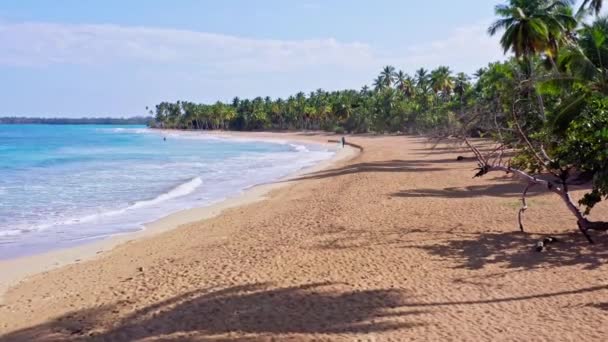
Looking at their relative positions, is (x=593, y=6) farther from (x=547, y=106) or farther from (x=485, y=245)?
(x=485, y=245)

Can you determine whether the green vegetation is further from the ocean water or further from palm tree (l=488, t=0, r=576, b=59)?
the ocean water

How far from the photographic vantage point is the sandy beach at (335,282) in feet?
22.5

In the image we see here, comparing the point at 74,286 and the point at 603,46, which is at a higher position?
the point at 603,46

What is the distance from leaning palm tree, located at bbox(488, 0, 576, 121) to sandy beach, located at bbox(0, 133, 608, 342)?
11664 mm

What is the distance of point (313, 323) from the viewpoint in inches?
275

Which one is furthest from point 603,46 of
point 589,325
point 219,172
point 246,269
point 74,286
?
point 219,172

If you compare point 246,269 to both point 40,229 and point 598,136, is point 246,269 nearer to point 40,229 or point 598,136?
point 598,136

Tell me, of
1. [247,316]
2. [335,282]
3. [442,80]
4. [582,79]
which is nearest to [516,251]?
[335,282]

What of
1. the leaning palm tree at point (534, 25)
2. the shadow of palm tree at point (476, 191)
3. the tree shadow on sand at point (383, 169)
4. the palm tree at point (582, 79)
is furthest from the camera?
the tree shadow on sand at point (383, 169)

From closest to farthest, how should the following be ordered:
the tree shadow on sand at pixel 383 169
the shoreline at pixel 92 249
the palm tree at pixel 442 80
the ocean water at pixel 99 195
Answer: the shoreline at pixel 92 249, the ocean water at pixel 99 195, the tree shadow on sand at pixel 383 169, the palm tree at pixel 442 80

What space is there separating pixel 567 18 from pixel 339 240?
64.0ft

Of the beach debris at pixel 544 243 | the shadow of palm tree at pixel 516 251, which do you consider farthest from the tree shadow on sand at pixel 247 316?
the beach debris at pixel 544 243

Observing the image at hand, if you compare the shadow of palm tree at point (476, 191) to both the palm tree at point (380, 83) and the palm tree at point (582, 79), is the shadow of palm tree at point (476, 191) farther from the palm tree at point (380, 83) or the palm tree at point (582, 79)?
the palm tree at point (380, 83)

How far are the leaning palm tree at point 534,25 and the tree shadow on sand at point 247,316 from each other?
20.1 meters
